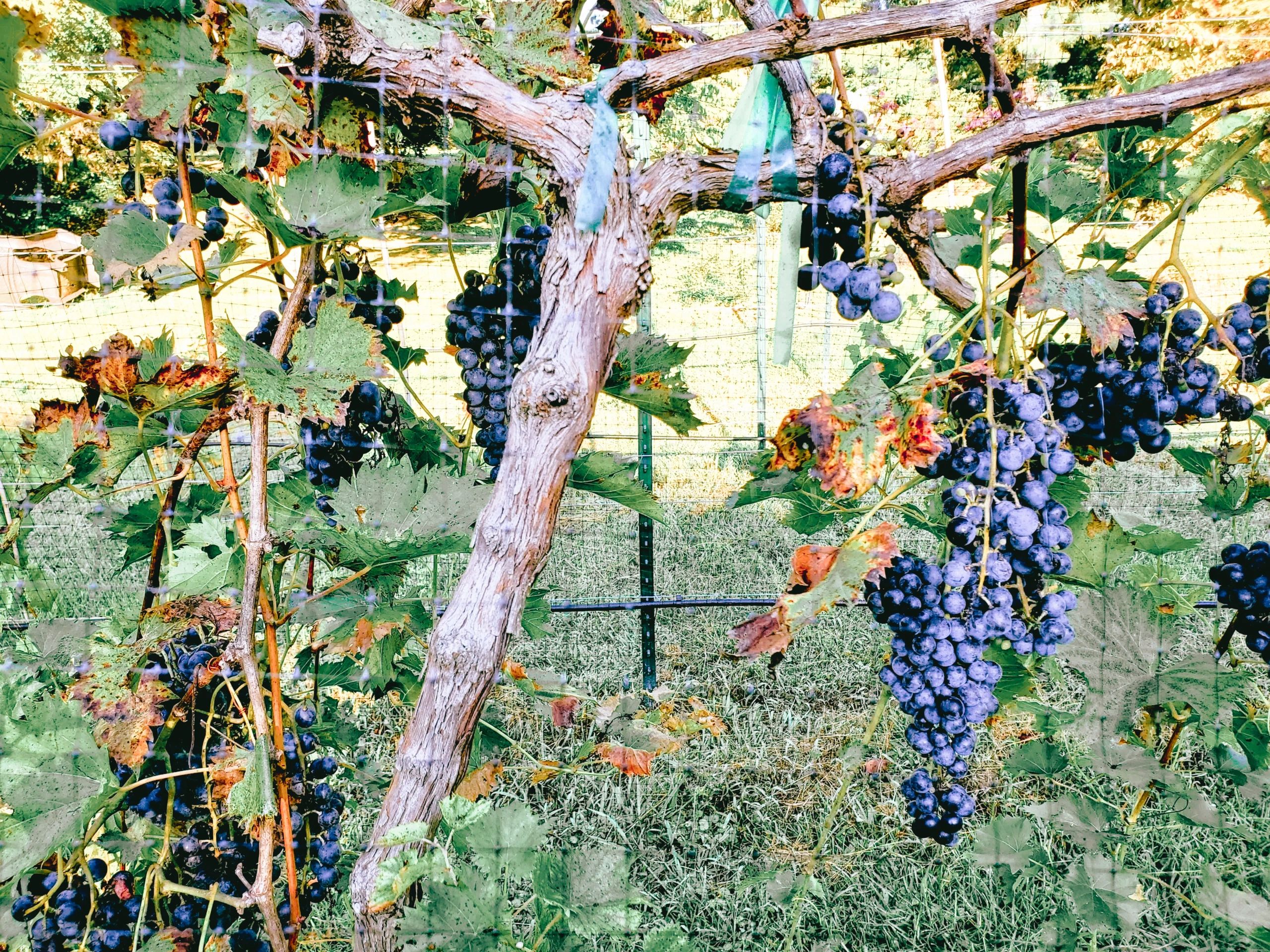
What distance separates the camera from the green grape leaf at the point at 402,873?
78 centimetres

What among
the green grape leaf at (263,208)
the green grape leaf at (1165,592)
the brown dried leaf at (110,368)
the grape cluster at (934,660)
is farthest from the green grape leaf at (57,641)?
the green grape leaf at (1165,592)

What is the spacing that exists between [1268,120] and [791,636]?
0.76 metres

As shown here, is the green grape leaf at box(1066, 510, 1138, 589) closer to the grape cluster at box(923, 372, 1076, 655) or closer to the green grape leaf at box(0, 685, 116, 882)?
the grape cluster at box(923, 372, 1076, 655)

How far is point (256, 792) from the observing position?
0.90m

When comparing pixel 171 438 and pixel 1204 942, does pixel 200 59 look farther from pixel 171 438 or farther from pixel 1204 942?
pixel 1204 942

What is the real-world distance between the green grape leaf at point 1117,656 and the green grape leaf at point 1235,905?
0.87ft

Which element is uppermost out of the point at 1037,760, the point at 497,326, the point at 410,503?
the point at 497,326

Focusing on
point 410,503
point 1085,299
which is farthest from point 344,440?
point 1085,299

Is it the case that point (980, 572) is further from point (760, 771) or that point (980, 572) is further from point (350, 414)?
point (760, 771)

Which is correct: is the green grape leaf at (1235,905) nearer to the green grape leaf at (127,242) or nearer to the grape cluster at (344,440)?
the grape cluster at (344,440)

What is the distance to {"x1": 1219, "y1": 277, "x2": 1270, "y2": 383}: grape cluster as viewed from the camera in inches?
42.0

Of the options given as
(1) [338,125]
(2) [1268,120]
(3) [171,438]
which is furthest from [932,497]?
(3) [171,438]

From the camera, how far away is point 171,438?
1.09 meters

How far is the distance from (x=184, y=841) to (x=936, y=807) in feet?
3.30
